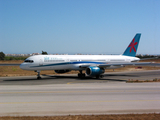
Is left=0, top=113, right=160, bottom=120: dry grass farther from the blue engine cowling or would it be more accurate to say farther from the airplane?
the blue engine cowling

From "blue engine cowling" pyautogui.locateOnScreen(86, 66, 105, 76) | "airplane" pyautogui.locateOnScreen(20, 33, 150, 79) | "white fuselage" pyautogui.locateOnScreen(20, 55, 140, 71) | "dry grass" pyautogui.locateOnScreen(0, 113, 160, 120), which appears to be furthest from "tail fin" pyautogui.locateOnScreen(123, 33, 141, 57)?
"dry grass" pyautogui.locateOnScreen(0, 113, 160, 120)

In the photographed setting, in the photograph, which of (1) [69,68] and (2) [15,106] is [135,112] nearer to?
(2) [15,106]

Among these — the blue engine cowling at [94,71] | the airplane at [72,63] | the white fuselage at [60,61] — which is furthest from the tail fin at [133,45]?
the blue engine cowling at [94,71]

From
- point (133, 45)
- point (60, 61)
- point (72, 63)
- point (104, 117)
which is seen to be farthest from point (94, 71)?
point (104, 117)

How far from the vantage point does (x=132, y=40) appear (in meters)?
46.4

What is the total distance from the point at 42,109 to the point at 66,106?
163 centimetres

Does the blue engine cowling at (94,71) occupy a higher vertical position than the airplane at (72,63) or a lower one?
lower

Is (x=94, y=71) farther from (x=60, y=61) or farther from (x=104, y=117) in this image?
(x=104, y=117)

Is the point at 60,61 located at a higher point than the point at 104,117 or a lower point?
higher

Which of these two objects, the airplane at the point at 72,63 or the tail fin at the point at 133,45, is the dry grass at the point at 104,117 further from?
the tail fin at the point at 133,45

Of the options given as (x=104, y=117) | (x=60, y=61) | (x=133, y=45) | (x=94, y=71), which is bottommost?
(x=104, y=117)

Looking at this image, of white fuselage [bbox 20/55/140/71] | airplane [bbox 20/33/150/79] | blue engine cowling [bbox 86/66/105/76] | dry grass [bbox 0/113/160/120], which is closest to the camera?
dry grass [bbox 0/113/160/120]

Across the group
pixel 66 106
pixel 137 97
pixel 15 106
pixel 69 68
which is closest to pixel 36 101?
pixel 15 106

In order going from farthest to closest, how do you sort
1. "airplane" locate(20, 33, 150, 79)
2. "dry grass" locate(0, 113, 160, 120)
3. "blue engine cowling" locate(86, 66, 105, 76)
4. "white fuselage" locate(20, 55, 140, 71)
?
1. "blue engine cowling" locate(86, 66, 105, 76)
2. "airplane" locate(20, 33, 150, 79)
3. "white fuselage" locate(20, 55, 140, 71)
4. "dry grass" locate(0, 113, 160, 120)
